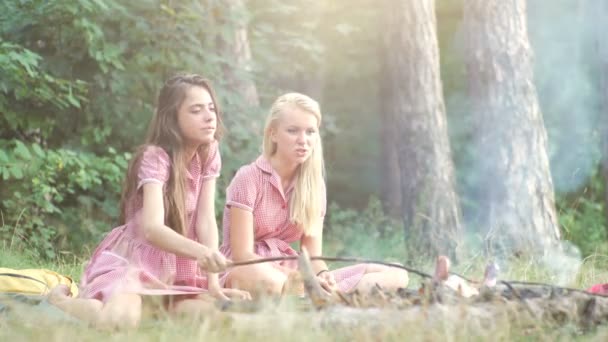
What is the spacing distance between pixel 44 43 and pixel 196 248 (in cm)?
441

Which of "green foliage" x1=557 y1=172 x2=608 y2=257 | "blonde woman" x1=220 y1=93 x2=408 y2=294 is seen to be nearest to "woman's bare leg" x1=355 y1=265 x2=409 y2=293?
"blonde woman" x1=220 y1=93 x2=408 y2=294

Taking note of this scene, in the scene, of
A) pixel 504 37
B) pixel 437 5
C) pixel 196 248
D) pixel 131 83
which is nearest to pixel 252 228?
pixel 196 248

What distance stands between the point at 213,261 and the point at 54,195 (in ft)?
13.2

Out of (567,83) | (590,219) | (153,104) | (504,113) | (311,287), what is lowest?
(590,219)

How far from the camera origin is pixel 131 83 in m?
7.44

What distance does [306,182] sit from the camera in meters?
4.35

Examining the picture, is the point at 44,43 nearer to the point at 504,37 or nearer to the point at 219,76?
the point at 219,76

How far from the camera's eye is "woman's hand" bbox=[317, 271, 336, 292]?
380cm

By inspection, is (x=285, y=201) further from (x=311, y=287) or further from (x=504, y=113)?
(x=504, y=113)

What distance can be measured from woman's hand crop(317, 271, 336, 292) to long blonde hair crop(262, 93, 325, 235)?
0.37 metres

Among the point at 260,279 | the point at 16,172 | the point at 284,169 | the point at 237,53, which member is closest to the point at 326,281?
the point at 260,279

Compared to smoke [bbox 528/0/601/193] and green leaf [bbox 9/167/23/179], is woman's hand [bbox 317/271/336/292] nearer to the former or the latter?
green leaf [bbox 9/167/23/179]

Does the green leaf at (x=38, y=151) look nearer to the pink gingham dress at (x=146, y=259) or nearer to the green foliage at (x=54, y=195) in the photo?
the green foliage at (x=54, y=195)

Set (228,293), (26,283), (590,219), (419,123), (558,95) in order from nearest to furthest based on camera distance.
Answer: (228,293) < (26,283) < (419,123) < (590,219) < (558,95)
